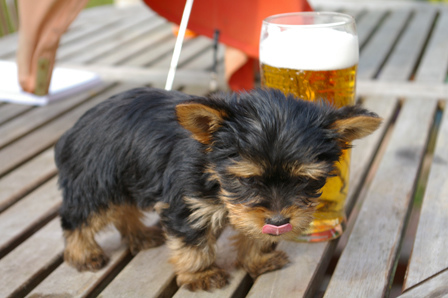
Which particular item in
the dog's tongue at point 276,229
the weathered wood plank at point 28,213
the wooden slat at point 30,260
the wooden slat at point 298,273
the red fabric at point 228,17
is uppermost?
the dog's tongue at point 276,229

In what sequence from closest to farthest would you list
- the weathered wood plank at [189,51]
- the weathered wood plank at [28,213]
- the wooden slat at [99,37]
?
1. the weathered wood plank at [28,213]
2. the weathered wood plank at [189,51]
3. the wooden slat at [99,37]

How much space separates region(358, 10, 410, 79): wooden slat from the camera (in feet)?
19.3

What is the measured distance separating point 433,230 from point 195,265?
4.56 feet

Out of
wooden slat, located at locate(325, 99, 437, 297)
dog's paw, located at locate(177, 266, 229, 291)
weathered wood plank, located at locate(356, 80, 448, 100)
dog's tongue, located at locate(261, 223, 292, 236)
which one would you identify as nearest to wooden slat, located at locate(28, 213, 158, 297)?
dog's paw, located at locate(177, 266, 229, 291)

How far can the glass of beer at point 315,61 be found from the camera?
2.78m

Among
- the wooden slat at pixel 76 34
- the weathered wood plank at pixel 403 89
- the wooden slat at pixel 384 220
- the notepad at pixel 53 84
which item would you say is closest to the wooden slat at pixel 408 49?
the weathered wood plank at pixel 403 89

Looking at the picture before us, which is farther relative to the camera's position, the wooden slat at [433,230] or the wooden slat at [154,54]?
the wooden slat at [154,54]

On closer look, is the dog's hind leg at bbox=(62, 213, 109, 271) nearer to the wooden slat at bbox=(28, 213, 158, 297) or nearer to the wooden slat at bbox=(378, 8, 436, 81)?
the wooden slat at bbox=(28, 213, 158, 297)

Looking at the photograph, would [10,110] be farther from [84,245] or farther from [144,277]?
[144,277]

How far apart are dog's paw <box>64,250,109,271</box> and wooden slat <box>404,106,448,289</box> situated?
156 cm

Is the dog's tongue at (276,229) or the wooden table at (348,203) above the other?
the dog's tongue at (276,229)

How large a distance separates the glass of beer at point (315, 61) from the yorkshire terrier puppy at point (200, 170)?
44 centimetres

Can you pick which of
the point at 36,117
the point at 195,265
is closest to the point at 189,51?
the point at 36,117

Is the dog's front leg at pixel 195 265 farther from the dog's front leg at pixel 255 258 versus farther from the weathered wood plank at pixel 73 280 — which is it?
the weathered wood plank at pixel 73 280
